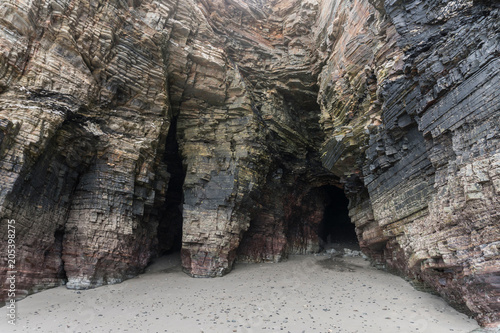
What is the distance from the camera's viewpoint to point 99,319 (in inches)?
370

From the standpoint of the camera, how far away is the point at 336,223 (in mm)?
28281

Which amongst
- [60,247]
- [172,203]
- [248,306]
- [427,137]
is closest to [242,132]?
[172,203]

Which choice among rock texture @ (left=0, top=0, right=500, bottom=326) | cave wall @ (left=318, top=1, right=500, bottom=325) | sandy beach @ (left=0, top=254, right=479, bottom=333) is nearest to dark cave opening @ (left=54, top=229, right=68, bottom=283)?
rock texture @ (left=0, top=0, right=500, bottom=326)

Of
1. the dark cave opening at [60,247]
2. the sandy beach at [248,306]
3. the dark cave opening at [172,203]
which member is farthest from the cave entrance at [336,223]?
the dark cave opening at [60,247]

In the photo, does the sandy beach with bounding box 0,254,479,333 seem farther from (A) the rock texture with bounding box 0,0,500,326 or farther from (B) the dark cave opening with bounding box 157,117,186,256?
(B) the dark cave opening with bounding box 157,117,186,256

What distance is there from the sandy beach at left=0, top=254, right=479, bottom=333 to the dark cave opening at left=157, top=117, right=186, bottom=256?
4.51 metres

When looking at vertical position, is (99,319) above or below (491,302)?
below

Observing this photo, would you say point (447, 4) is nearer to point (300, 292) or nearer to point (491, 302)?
point (491, 302)

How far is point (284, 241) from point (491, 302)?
43.7ft

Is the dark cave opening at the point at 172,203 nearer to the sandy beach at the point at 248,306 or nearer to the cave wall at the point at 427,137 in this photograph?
the sandy beach at the point at 248,306

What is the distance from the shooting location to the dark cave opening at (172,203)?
19.0 m

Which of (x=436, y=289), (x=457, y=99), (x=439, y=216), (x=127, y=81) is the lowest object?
(x=436, y=289)

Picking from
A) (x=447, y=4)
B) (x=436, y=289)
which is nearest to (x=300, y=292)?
(x=436, y=289)

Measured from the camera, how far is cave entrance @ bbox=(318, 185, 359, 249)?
82.4 ft
